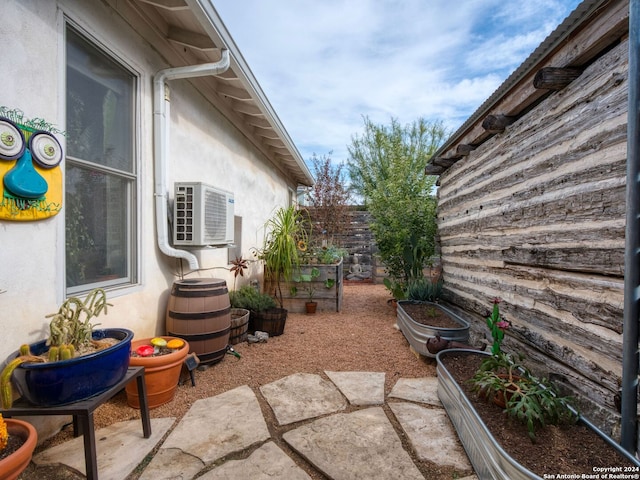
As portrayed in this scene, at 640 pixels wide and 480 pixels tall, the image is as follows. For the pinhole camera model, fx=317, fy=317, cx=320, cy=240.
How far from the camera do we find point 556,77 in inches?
Result: 77.4

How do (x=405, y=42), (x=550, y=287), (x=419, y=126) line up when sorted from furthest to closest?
(x=419, y=126), (x=405, y=42), (x=550, y=287)

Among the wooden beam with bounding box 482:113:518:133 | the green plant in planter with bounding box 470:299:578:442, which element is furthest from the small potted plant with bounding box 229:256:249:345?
the wooden beam with bounding box 482:113:518:133

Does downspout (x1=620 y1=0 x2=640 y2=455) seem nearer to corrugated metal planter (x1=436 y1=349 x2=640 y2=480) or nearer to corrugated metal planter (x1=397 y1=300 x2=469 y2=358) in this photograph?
corrugated metal planter (x1=436 y1=349 x2=640 y2=480)

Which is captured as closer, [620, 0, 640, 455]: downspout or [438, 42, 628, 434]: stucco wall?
[620, 0, 640, 455]: downspout

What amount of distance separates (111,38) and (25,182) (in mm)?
1311

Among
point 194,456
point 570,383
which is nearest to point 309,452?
point 194,456

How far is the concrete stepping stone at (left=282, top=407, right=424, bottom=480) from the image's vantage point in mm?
1503

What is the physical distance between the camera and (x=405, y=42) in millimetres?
5379

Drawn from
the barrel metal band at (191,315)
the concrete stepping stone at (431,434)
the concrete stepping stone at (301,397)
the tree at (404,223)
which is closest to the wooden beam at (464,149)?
the tree at (404,223)

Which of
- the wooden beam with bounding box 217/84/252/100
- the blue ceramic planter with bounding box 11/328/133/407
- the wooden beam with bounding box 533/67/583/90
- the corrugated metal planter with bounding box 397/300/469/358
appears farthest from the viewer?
the wooden beam with bounding box 217/84/252/100

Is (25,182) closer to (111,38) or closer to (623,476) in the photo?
(111,38)

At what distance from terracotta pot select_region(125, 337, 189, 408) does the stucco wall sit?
2.47 meters

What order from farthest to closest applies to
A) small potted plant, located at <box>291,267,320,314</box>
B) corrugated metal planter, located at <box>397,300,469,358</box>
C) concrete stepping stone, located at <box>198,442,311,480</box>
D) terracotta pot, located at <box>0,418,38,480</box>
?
small potted plant, located at <box>291,267,320,314</box> < corrugated metal planter, located at <box>397,300,469,358</box> < concrete stepping stone, located at <box>198,442,311,480</box> < terracotta pot, located at <box>0,418,38,480</box>

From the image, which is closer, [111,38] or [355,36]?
[111,38]
